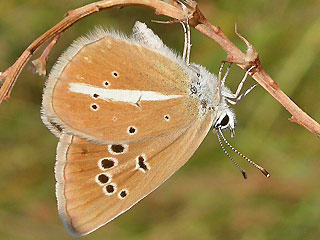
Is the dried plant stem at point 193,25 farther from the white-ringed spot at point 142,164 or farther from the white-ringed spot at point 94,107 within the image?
the white-ringed spot at point 142,164

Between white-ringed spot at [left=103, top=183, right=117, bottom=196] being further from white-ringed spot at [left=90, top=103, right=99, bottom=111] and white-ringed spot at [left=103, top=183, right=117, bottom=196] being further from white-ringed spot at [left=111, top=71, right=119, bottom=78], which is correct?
white-ringed spot at [left=111, top=71, right=119, bottom=78]

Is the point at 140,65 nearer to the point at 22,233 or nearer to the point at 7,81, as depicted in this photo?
the point at 7,81

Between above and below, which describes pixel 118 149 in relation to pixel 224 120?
below

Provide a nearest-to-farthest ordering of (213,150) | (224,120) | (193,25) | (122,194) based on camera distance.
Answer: (193,25), (122,194), (224,120), (213,150)

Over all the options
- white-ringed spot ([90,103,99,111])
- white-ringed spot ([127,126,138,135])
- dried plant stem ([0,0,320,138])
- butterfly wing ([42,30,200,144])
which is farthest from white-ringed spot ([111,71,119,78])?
dried plant stem ([0,0,320,138])

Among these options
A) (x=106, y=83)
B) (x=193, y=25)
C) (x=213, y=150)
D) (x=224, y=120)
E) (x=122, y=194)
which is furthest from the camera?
(x=213, y=150)

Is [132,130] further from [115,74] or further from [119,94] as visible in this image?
[115,74]

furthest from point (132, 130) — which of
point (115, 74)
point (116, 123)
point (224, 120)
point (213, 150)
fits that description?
point (213, 150)

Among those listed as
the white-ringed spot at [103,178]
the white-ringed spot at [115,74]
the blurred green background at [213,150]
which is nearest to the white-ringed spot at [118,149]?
the white-ringed spot at [103,178]

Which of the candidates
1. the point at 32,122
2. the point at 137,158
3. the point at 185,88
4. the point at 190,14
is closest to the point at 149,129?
the point at 137,158
